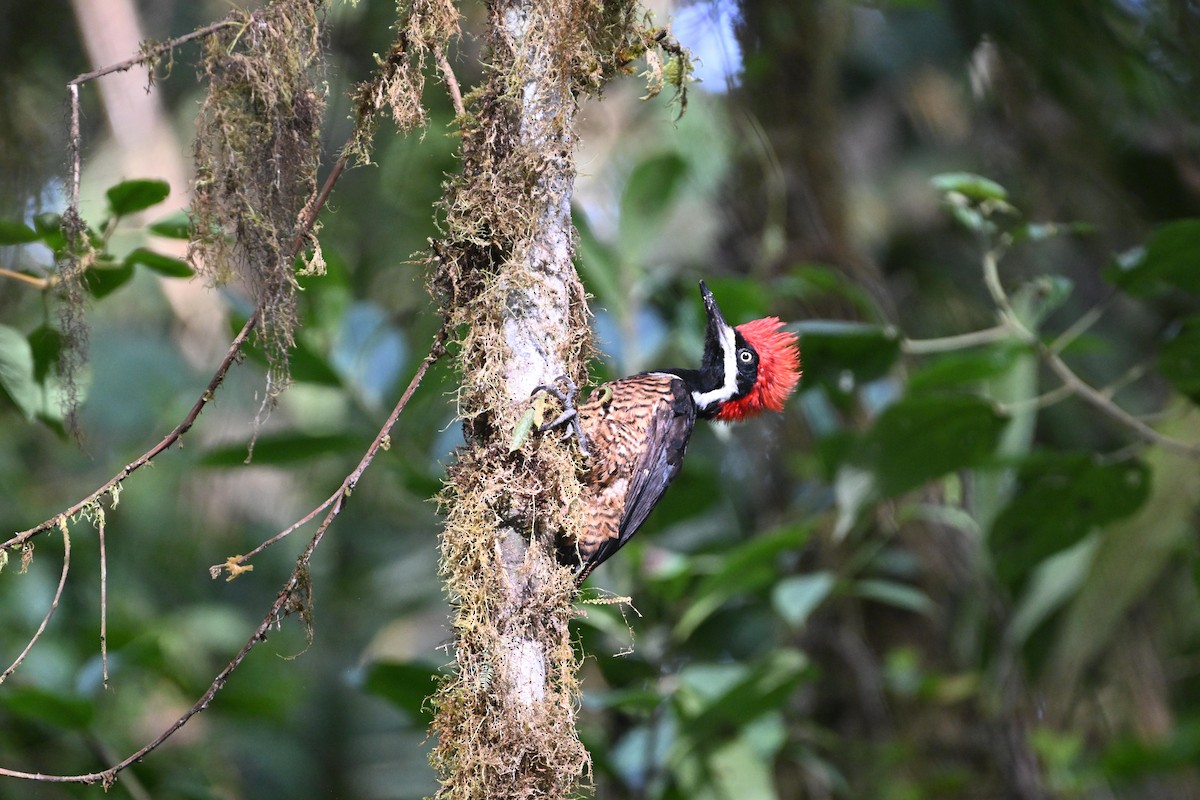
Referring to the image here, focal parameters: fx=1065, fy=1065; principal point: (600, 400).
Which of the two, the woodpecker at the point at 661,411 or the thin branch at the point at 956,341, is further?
the thin branch at the point at 956,341

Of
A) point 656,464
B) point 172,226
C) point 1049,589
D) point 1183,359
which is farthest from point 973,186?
point 1049,589

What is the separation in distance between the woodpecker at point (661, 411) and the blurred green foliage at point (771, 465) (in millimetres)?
155

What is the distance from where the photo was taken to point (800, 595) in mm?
3854

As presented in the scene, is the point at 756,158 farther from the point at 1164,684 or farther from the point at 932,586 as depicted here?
the point at 1164,684

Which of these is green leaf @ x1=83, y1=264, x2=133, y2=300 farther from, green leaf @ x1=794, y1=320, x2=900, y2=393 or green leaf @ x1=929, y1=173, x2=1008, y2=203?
green leaf @ x1=929, y1=173, x2=1008, y2=203

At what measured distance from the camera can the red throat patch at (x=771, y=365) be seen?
342 centimetres

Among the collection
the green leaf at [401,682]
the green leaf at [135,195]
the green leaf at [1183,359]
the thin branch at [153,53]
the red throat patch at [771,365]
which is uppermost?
the thin branch at [153,53]

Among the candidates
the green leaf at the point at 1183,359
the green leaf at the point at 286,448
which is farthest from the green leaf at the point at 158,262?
the green leaf at the point at 1183,359

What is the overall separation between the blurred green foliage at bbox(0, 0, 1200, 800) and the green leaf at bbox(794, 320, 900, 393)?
1 centimetres

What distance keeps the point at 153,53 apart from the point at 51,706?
1.72 m

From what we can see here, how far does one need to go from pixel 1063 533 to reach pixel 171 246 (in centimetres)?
585

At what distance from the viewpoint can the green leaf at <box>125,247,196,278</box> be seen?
250 cm

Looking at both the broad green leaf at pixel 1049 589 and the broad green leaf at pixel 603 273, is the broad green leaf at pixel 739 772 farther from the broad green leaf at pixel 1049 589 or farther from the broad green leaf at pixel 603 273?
the broad green leaf at pixel 603 273

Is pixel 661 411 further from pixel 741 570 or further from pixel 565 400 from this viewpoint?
pixel 565 400
